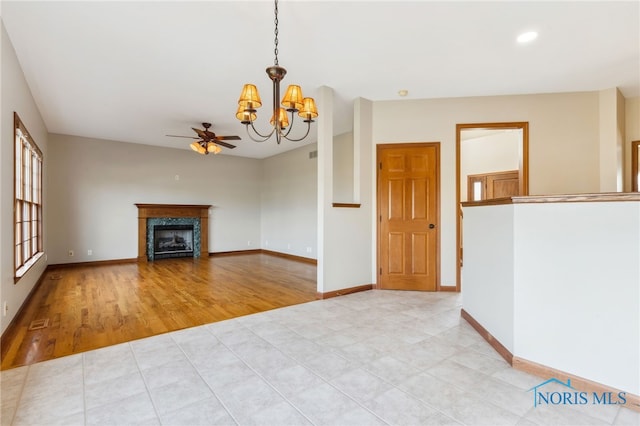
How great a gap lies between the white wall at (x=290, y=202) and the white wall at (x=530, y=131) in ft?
9.45

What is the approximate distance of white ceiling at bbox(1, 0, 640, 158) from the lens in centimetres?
260

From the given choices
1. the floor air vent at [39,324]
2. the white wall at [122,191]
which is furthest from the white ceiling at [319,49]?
the floor air vent at [39,324]

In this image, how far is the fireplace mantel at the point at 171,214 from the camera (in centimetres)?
729

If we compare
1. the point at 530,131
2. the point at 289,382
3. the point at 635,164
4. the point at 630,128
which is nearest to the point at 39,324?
the point at 289,382

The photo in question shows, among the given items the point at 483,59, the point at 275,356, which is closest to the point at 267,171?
the point at 483,59

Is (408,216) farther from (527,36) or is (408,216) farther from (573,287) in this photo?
(573,287)

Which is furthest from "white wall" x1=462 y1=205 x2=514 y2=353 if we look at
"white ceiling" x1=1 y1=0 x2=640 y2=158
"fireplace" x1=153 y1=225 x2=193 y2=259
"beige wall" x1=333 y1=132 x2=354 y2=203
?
"fireplace" x1=153 y1=225 x2=193 y2=259

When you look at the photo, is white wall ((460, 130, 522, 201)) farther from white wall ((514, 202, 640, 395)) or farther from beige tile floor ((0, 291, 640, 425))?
white wall ((514, 202, 640, 395))

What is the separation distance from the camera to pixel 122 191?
7.14 m

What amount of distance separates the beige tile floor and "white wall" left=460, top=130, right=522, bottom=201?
16.3 ft

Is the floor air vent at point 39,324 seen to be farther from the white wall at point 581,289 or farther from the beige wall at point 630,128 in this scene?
the beige wall at point 630,128

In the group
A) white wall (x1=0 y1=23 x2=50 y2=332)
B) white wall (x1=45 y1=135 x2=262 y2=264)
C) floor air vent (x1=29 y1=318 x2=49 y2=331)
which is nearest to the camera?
white wall (x1=0 y1=23 x2=50 y2=332)

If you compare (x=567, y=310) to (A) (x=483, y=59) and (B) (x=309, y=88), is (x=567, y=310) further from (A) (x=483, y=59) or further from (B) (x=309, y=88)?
(B) (x=309, y=88)

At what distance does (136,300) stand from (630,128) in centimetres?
711
